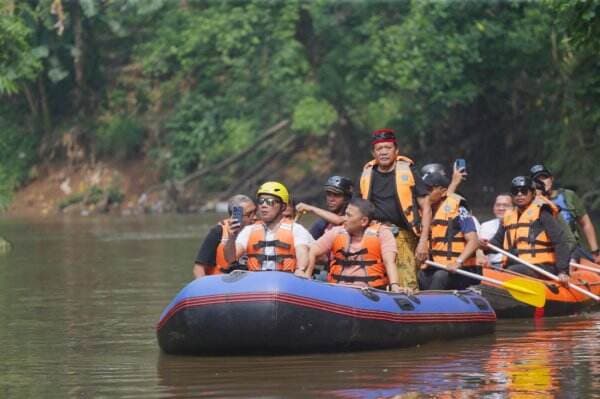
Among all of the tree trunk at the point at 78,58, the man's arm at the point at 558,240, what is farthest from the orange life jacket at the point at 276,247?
the tree trunk at the point at 78,58

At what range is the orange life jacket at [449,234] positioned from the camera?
14.8 meters

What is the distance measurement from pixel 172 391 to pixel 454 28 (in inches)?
1021

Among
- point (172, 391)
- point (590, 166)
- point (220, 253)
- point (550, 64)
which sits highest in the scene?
point (550, 64)

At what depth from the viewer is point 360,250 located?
42.7 feet

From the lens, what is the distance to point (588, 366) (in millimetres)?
11562

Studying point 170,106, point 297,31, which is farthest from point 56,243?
point 170,106

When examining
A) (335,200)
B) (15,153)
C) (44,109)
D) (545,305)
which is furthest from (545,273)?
(15,153)

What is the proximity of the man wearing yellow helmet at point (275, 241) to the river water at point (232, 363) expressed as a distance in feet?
3.07

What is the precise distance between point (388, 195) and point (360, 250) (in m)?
0.99

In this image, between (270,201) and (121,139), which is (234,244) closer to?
(270,201)

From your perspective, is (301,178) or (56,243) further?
(301,178)

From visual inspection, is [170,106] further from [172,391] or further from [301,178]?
[172,391]

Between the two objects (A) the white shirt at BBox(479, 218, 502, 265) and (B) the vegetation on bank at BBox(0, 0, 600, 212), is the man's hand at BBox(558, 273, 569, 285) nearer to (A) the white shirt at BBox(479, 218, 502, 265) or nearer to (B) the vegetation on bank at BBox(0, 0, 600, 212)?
(A) the white shirt at BBox(479, 218, 502, 265)

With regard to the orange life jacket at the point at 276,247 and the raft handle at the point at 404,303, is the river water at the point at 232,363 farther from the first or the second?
the orange life jacket at the point at 276,247
